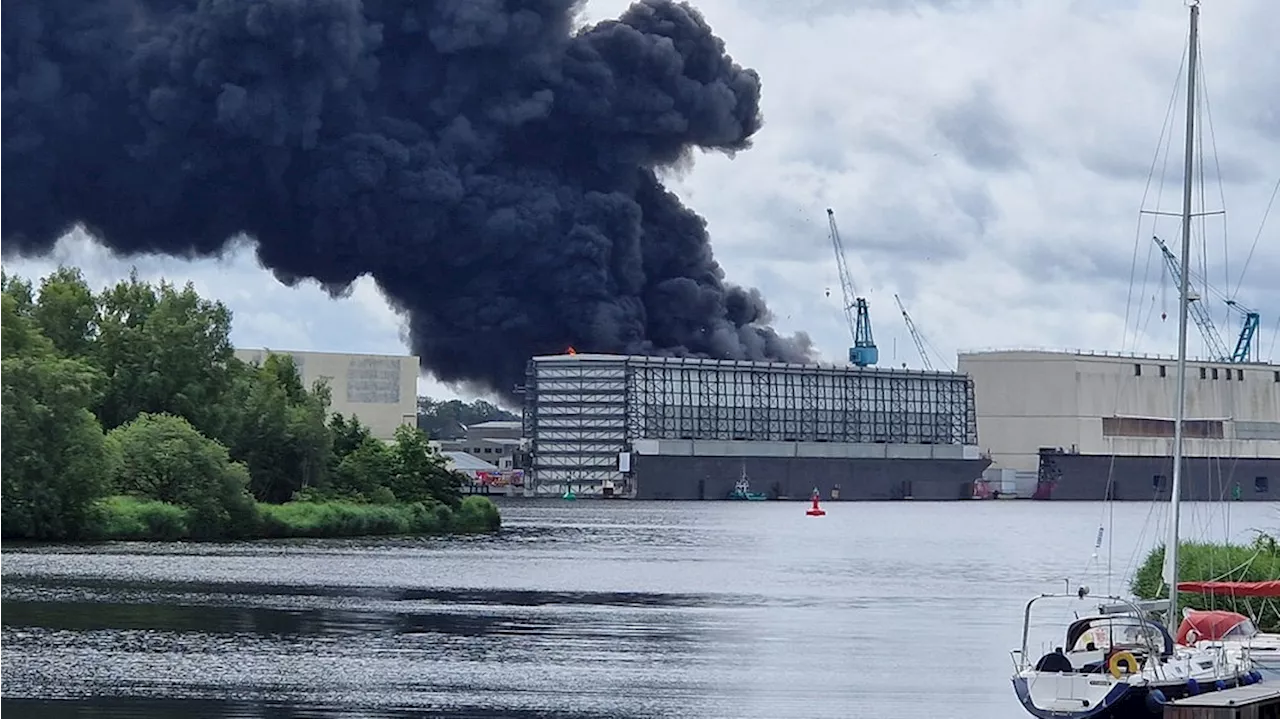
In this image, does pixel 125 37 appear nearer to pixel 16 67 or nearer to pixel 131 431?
pixel 16 67

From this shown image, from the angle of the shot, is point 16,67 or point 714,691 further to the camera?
point 16,67

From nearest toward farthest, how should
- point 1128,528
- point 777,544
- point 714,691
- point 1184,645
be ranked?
point 1184,645
point 714,691
point 777,544
point 1128,528

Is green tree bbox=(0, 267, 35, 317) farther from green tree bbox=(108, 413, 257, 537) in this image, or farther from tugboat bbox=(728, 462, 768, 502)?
tugboat bbox=(728, 462, 768, 502)

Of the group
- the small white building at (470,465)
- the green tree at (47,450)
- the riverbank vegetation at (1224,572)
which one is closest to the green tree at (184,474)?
the green tree at (47,450)

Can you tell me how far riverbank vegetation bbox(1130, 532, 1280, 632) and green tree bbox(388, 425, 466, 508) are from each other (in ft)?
140

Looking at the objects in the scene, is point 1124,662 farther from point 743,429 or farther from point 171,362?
point 743,429

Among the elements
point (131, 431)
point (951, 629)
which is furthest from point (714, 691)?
point (131, 431)

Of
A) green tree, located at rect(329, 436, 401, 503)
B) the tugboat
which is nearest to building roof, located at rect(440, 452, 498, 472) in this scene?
the tugboat

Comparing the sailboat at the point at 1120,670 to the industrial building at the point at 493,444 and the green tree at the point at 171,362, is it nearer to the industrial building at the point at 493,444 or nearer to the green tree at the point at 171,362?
the green tree at the point at 171,362

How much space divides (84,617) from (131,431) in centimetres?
3226

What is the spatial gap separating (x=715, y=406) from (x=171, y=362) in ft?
243

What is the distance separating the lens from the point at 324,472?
266 ft

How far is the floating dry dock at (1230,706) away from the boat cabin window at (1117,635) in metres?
2.91

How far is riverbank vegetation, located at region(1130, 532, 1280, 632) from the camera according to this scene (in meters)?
35.9
